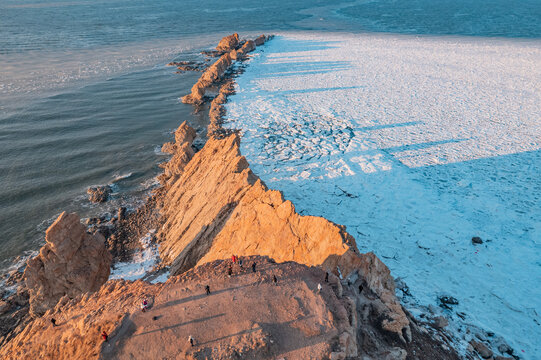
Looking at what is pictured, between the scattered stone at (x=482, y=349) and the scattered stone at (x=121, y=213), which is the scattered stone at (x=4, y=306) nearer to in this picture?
the scattered stone at (x=121, y=213)

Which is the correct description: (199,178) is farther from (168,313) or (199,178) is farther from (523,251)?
(523,251)

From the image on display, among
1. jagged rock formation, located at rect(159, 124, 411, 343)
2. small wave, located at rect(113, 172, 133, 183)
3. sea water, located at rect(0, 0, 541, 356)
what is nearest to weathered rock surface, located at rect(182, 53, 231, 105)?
sea water, located at rect(0, 0, 541, 356)


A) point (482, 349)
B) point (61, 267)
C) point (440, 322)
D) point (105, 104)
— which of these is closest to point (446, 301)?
point (440, 322)

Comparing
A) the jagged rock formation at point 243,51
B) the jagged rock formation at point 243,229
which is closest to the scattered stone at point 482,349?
the jagged rock formation at point 243,229

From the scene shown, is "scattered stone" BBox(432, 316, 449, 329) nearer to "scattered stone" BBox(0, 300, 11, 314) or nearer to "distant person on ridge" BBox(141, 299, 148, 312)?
"distant person on ridge" BBox(141, 299, 148, 312)

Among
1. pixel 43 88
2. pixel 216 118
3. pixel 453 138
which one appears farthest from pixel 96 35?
pixel 453 138
